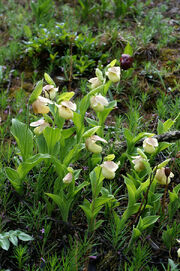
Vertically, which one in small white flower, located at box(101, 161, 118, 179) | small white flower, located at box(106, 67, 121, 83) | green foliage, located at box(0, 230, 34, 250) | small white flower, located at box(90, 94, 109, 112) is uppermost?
small white flower, located at box(106, 67, 121, 83)

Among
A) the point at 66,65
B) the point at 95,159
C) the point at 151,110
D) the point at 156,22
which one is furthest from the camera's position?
the point at 156,22

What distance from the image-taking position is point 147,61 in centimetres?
306

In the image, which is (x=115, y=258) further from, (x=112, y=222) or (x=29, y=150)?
(x=29, y=150)

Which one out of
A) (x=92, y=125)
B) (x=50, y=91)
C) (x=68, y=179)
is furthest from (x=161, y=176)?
(x=50, y=91)

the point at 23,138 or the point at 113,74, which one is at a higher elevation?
the point at 113,74

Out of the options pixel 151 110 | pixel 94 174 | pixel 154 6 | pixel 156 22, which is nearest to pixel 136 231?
pixel 94 174

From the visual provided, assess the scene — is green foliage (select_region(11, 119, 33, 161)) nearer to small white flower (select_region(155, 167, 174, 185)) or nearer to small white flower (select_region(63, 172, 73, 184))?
small white flower (select_region(63, 172, 73, 184))

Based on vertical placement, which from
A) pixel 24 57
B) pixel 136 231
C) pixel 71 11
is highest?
pixel 71 11

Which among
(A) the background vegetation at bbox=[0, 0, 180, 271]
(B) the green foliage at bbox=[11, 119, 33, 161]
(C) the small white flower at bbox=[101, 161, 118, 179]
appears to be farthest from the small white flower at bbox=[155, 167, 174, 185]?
(B) the green foliage at bbox=[11, 119, 33, 161]

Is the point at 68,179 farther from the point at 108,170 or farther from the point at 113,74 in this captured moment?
the point at 113,74

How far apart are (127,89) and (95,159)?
1238 mm

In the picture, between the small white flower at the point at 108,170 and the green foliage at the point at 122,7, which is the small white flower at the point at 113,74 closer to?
the small white flower at the point at 108,170

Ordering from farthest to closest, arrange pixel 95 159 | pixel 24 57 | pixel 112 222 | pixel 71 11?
pixel 71 11
pixel 24 57
pixel 95 159
pixel 112 222

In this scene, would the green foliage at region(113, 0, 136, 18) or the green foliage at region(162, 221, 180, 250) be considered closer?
the green foliage at region(162, 221, 180, 250)
